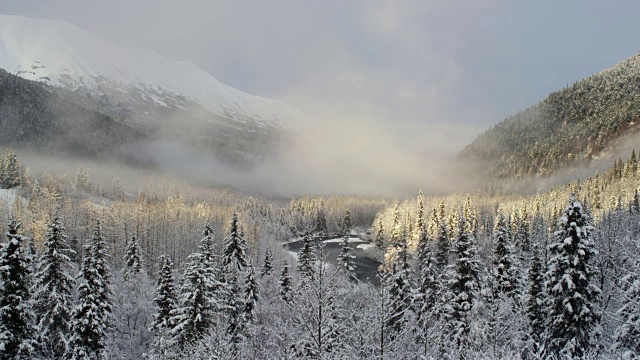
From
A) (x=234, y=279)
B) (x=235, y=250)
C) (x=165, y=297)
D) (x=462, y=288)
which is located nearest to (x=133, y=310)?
(x=165, y=297)

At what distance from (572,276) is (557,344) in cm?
433

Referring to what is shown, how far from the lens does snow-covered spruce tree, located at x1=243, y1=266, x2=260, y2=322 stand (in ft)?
123

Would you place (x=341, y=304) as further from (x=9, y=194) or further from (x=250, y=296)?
(x=9, y=194)

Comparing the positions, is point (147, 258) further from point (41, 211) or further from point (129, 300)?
point (129, 300)

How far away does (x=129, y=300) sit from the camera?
51531mm

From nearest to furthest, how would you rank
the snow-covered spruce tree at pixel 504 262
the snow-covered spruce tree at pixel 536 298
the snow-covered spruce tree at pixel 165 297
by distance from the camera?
the snow-covered spruce tree at pixel 536 298
the snow-covered spruce tree at pixel 504 262
the snow-covered spruce tree at pixel 165 297

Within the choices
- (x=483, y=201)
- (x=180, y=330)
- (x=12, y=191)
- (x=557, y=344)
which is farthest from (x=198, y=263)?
(x=483, y=201)

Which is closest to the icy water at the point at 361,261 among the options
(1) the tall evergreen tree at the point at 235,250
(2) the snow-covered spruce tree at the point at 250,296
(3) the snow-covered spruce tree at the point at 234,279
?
(1) the tall evergreen tree at the point at 235,250

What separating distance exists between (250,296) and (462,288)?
20.3m

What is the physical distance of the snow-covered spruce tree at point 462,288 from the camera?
86.7 feet

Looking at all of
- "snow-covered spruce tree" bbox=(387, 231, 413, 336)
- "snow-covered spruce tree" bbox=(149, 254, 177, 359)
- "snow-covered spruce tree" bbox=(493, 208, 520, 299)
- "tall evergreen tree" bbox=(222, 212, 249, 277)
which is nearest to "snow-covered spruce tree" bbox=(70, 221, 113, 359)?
"snow-covered spruce tree" bbox=(149, 254, 177, 359)

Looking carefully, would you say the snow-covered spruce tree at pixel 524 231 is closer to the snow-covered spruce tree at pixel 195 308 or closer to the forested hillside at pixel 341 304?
the forested hillside at pixel 341 304

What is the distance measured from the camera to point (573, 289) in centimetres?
2217

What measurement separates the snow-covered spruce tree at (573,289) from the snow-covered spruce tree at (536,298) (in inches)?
175
